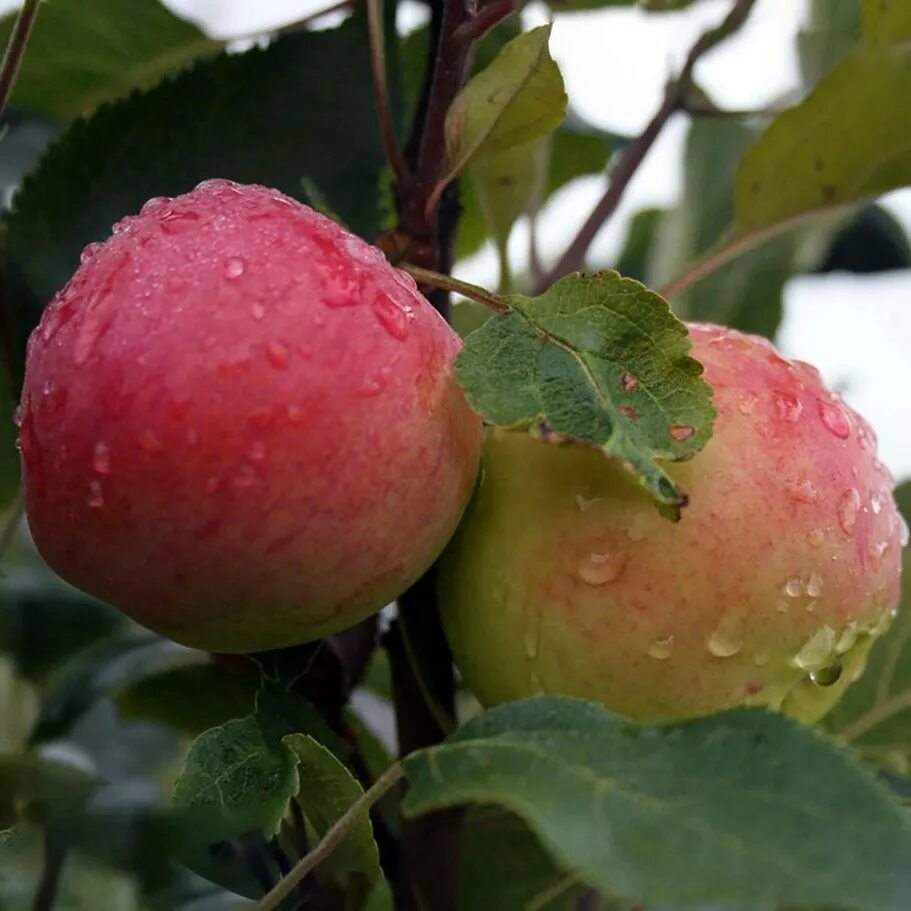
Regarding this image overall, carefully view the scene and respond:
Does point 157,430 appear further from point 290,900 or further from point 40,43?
point 40,43

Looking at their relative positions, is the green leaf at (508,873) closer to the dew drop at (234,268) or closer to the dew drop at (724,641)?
the dew drop at (724,641)

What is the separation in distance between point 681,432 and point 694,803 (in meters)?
0.13

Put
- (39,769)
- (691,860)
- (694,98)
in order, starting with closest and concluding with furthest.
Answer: (691,860)
(39,769)
(694,98)

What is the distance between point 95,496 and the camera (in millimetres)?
302

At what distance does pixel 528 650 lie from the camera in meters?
0.37

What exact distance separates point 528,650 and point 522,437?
0.07 meters

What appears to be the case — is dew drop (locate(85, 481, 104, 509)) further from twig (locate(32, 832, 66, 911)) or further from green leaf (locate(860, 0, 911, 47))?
green leaf (locate(860, 0, 911, 47))

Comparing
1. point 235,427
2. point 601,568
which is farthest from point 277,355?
point 601,568

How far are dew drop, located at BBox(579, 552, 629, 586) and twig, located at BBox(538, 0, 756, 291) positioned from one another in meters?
0.22

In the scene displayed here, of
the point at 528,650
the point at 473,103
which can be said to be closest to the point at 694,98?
the point at 473,103

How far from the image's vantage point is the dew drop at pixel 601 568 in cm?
35

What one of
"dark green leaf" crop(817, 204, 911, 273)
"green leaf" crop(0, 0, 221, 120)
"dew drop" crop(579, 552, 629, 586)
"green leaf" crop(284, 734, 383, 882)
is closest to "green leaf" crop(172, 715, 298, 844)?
"green leaf" crop(284, 734, 383, 882)

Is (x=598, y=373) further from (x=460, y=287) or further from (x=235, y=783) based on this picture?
(x=235, y=783)

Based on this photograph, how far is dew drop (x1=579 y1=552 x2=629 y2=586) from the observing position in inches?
13.8
